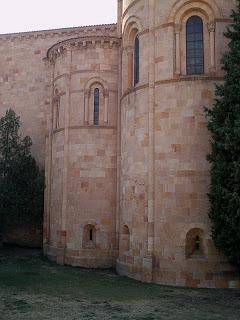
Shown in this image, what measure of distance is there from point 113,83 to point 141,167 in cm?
585

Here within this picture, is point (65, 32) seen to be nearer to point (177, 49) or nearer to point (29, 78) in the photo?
point (29, 78)

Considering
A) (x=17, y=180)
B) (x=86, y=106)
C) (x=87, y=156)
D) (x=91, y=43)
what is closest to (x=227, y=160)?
(x=87, y=156)

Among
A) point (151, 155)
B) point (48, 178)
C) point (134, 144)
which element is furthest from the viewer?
point (48, 178)

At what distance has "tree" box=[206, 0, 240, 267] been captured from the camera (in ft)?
45.1

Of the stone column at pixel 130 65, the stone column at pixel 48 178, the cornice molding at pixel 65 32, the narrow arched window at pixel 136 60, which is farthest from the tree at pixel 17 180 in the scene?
the narrow arched window at pixel 136 60

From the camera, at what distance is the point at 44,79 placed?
1081 inches

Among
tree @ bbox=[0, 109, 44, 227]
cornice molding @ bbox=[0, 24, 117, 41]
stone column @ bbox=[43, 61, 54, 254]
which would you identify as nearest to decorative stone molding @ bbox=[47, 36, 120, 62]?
stone column @ bbox=[43, 61, 54, 254]

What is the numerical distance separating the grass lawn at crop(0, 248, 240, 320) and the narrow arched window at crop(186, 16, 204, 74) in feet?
28.8

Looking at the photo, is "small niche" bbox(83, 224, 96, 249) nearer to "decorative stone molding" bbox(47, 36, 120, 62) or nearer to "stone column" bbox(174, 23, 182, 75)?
"stone column" bbox(174, 23, 182, 75)

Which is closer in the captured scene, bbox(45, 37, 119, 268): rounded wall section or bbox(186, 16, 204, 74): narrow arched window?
bbox(186, 16, 204, 74): narrow arched window

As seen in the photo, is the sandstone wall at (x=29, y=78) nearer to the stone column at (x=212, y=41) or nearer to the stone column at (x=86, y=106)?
the stone column at (x=86, y=106)

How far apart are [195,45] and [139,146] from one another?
15.6 ft

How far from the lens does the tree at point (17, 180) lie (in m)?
23.2

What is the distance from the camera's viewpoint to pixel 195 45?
1698 centimetres
